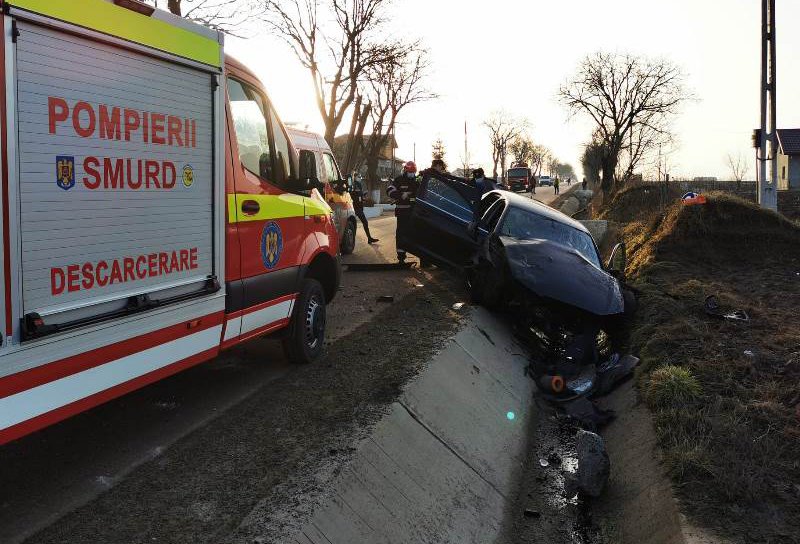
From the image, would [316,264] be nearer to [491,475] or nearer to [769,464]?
[491,475]

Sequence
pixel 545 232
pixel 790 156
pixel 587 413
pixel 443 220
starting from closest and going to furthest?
pixel 587 413, pixel 545 232, pixel 443 220, pixel 790 156

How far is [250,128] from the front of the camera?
16.1ft

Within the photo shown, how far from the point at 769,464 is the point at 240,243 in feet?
13.1

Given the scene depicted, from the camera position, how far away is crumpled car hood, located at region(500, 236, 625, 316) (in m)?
7.16

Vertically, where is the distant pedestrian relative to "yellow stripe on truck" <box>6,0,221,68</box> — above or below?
below

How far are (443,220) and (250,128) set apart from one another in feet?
16.1

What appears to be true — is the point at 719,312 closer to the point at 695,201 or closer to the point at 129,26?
the point at 695,201

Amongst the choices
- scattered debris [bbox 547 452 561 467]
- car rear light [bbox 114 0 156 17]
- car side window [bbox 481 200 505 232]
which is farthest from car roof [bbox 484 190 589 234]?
car rear light [bbox 114 0 156 17]

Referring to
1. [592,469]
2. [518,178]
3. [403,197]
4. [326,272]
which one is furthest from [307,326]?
[518,178]

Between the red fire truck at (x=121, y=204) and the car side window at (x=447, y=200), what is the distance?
4.77 m

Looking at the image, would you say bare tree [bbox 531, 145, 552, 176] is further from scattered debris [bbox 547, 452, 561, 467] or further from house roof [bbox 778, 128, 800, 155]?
scattered debris [bbox 547, 452, 561, 467]

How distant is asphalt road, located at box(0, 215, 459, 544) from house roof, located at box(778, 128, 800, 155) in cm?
4832

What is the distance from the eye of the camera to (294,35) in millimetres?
28484

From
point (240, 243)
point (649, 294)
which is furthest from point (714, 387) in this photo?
point (240, 243)
